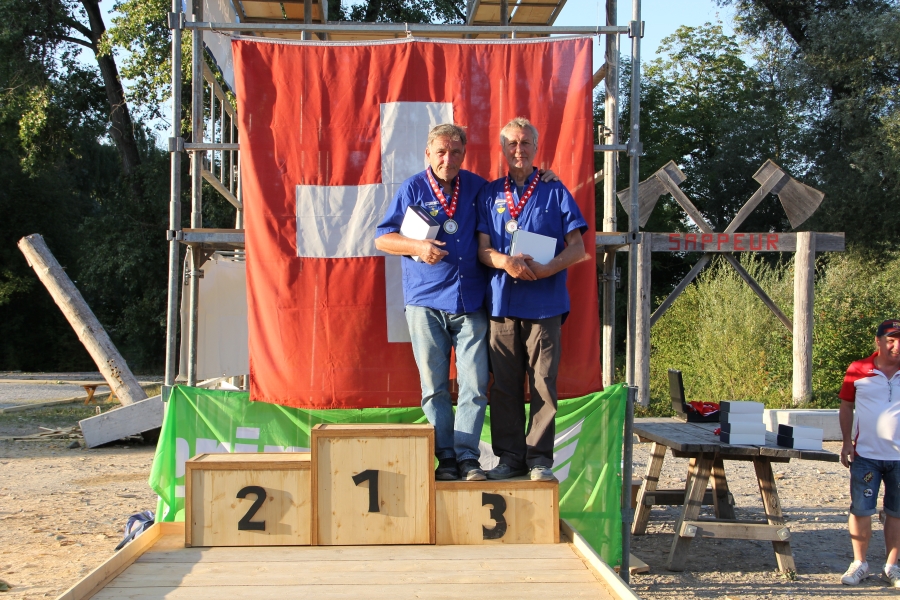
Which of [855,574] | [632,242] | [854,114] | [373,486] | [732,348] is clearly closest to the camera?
[373,486]

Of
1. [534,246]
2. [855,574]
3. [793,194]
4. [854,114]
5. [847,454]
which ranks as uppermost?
[854,114]

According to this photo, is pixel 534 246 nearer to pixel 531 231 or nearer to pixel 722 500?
pixel 531 231

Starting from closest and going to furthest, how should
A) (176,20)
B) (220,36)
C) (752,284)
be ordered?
(176,20) < (220,36) < (752,284)

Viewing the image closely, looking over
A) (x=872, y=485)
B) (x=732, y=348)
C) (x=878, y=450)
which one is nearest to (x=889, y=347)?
(x=878, y=450)

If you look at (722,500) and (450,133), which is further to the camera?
(722,500)

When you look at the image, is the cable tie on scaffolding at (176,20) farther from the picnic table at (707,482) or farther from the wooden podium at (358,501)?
the picnic table at (707,482)

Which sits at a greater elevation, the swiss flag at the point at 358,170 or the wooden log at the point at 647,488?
the swiss flag at the point at 358,170

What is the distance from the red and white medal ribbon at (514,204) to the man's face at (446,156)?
291 mm

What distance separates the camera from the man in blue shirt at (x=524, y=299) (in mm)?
4262

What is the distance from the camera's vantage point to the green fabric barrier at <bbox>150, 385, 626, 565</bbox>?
4996 mm

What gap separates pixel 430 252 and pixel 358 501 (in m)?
1.25

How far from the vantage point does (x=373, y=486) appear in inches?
149

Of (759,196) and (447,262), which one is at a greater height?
(759,196)

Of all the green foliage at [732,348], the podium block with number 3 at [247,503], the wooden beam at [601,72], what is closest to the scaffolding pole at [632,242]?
the wooden beam at [601,72]
